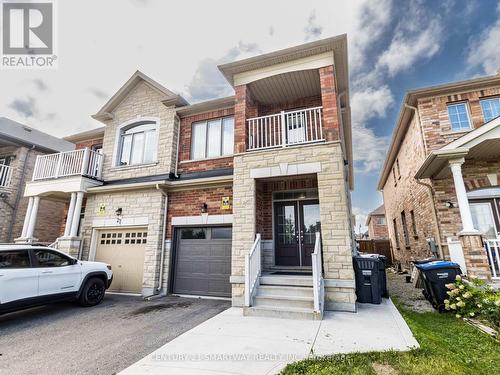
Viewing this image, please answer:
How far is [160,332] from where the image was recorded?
4.60 m

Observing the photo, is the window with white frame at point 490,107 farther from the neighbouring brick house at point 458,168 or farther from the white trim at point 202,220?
the white trim at point 202,220

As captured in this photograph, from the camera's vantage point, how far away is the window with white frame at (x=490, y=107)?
8.40 m

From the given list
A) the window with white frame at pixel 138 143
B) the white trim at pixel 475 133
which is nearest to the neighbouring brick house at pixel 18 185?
the window with white frame at pixel 138 143

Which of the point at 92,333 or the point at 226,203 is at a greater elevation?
the point at 226,203

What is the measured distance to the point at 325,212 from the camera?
6.01 meters

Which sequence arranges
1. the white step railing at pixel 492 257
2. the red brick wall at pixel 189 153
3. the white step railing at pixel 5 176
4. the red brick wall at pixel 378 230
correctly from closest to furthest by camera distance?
the white step railing at pixel 492 257
the red brick wall at pixel 189 153
the white step railing at pixel 5 176
the red brick wall at pixel 378 230

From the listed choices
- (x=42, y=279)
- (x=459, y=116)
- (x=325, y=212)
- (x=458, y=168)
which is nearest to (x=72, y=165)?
(x=42, y=279)

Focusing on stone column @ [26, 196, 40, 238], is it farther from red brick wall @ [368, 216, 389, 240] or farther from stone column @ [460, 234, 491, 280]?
red brick wall @ [368, 216, 389, 240]

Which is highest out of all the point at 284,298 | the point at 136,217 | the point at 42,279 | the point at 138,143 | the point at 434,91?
the point at 434,91

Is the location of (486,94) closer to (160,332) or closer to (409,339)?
(409,339)

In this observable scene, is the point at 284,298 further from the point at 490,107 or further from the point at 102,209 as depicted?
the point at 490,107

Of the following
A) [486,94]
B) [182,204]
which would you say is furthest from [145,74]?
[486,94]

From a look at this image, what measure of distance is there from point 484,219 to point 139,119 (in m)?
13.0

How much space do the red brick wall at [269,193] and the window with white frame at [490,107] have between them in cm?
658
